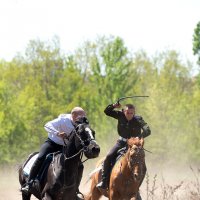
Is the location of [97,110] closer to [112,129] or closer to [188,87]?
[112,129]

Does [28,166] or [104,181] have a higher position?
[28,166]

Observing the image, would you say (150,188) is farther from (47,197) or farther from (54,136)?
(47,197)

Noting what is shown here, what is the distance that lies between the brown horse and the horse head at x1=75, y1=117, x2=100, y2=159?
3.83m

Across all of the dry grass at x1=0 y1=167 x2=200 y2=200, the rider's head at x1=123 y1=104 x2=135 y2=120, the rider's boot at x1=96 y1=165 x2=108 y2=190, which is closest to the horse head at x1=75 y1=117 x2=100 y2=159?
the rider's head at x1=123 y1=104 x2=135 y2=120

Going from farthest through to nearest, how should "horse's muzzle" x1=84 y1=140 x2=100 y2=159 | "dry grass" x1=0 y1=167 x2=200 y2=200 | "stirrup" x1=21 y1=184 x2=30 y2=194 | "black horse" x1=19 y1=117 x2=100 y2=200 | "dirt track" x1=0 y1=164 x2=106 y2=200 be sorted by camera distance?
"dirt track" x1=0 y1=164 x2=106 y2=200 < "dry grass" x1=0 y1=167 x2=200 y2=200 < "stirrup" x1=21 y1=184 x2=30 y2=194 < "black horse" x1=19 y1=117 x2=100 y2=200 < "horse's muzzle" x1=84 y1=140 x2=100 y2=159

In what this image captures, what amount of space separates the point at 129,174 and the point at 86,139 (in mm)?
4937

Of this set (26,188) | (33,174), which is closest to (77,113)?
(33,174)

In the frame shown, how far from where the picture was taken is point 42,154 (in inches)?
541

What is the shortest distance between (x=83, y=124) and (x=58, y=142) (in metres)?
1.60

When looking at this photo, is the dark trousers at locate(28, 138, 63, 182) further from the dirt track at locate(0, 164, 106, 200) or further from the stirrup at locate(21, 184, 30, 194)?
the dirt track at locate(0, 164, 106, 200)

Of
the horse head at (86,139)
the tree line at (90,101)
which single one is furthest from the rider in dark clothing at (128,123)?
the tree line at (90,101)

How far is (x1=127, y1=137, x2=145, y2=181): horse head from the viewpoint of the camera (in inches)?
→ 632

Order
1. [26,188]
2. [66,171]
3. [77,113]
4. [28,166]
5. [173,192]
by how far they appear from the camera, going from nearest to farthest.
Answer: [77,113] < [66,171] < [26,188] < [28,166] < [173,192]

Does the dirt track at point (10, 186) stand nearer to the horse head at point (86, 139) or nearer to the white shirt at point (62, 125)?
the white shirt at point (62, 125)
